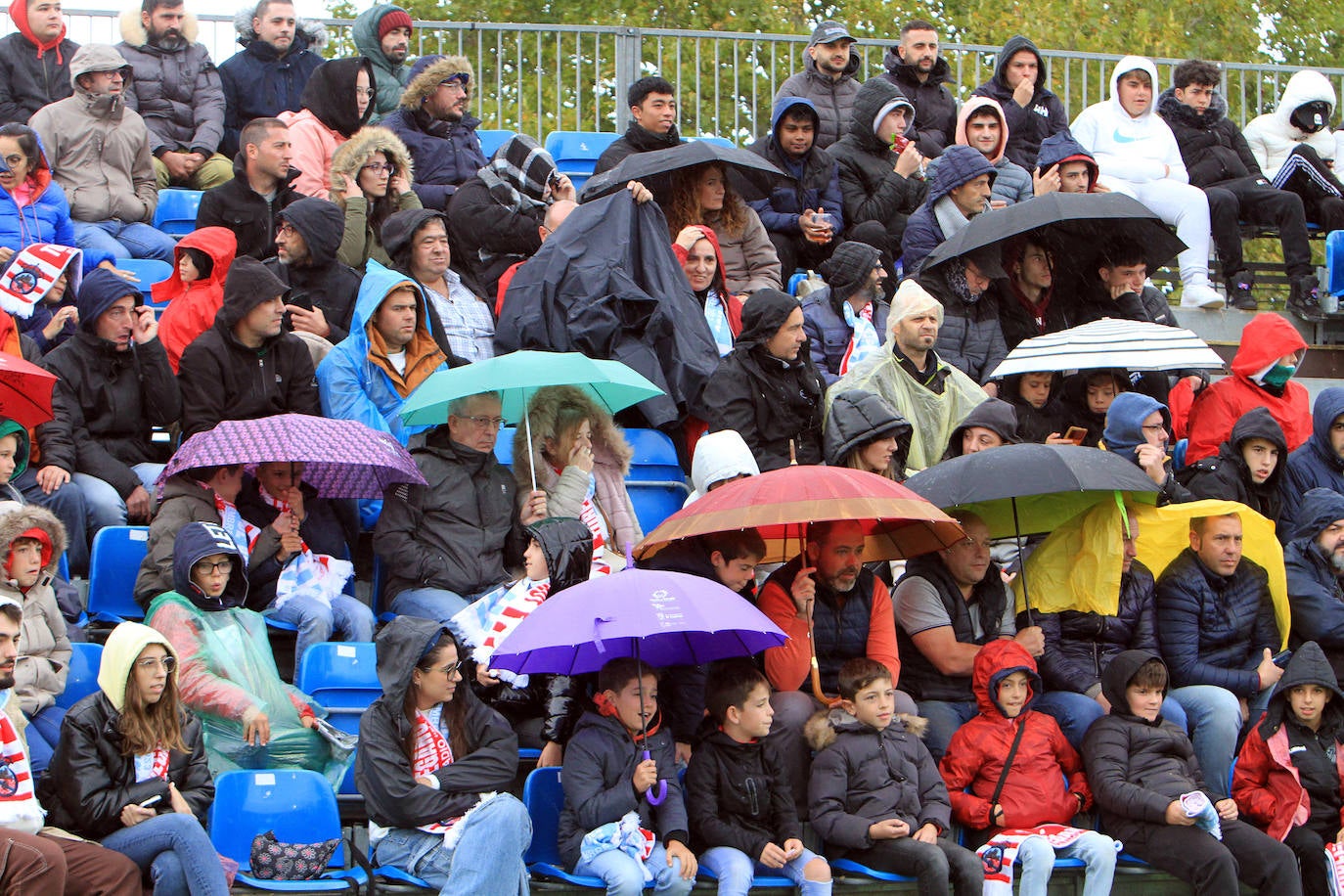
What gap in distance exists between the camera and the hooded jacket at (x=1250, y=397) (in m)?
10.4

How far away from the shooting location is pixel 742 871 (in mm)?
7289

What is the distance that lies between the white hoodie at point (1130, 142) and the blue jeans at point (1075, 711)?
17.4ft

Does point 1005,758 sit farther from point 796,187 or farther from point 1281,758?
point 796,187

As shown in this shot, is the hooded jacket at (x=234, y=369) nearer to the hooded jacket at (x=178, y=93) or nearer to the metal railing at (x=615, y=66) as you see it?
the hooded jacket at (x=178, y=93)

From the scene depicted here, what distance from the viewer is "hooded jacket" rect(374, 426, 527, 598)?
8438mm

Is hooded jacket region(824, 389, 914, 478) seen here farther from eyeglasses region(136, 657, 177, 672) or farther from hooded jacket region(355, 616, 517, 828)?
eyeglasses region(136, 657, 177, 672)

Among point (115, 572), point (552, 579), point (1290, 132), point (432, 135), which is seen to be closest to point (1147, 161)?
point (1290, 132)

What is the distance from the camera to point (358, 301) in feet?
31.1

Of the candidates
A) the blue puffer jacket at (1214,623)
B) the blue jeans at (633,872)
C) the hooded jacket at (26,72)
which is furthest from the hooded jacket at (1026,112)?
the blue jeans at (633,872)

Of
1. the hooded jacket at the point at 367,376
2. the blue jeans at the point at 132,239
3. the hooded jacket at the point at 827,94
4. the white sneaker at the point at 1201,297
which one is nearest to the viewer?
the hooded jacket at the point at 367,376

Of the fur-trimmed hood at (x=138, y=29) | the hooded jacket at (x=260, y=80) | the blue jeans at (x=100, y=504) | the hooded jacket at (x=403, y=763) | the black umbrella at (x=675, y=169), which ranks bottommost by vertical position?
the hooded jacket at (x=403, y=763)

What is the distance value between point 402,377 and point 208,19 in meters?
6.30

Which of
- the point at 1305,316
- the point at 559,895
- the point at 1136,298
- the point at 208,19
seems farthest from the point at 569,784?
the point at 208,19

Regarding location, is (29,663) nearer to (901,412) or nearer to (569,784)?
(569,784)
